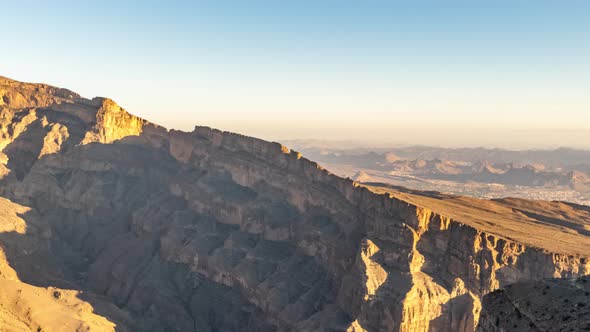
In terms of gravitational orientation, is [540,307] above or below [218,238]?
above

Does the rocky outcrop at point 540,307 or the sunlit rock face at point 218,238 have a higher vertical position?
the rocky outcrop at point 540,307

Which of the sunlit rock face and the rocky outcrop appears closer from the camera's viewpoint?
the rocky outcrop

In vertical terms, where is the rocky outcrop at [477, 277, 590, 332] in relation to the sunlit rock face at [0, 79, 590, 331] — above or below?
above

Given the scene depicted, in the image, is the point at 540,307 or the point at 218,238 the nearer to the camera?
the point at 540,307

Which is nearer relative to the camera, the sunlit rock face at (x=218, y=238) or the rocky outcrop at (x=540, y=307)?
the rocky outcrop at (x=540, y=307)

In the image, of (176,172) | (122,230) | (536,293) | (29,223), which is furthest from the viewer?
(176,172)

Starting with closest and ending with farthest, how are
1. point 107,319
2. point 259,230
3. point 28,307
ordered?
point 28,307, point 107,319, point 259,230

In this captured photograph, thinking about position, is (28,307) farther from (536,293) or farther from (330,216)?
(536,293)

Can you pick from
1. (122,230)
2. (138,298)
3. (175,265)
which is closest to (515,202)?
(175,265)
